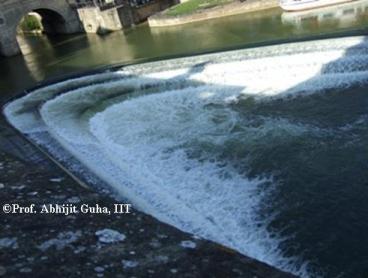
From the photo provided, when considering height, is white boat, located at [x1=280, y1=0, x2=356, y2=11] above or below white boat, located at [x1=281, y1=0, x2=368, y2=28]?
above

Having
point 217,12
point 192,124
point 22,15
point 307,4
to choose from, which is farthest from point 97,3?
→ point 192,124

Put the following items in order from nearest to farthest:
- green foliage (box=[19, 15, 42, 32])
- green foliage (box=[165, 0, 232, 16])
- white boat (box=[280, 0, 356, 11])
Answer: white boat (box=[280, 0, 356, 11])
green foliage (box=[165, 0, 232, 16])
green foliage (box=[19, 15, 42, 32])

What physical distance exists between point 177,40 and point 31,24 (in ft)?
54.3

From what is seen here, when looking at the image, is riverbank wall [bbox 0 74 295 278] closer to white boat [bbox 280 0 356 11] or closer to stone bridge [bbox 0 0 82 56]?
white boat [bbox 280 0 356 11]

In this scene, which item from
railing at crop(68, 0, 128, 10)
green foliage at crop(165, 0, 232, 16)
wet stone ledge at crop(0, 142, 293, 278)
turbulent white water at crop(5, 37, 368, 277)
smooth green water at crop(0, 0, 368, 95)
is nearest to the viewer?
wet stone ledge at crop(0, 142, 293, 278)

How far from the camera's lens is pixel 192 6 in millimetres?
29469

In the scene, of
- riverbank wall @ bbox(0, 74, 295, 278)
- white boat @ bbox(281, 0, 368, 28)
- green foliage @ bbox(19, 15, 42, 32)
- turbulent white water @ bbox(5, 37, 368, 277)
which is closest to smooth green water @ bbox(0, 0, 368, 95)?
white boat @ bbox(281, 0, 368, 28)

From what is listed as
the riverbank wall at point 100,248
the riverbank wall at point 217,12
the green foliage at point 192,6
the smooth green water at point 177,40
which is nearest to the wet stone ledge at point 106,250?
Answer: the riverbank wall at point 100,248

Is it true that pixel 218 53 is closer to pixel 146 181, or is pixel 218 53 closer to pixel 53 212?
pixel 146 181

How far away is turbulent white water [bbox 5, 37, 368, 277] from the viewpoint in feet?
29.9

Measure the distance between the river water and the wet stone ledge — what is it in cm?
230

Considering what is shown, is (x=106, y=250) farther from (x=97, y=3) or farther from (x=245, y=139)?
(x=97, y=3)

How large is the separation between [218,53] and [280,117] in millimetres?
6605

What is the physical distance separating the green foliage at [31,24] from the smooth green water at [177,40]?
740 centimetres
